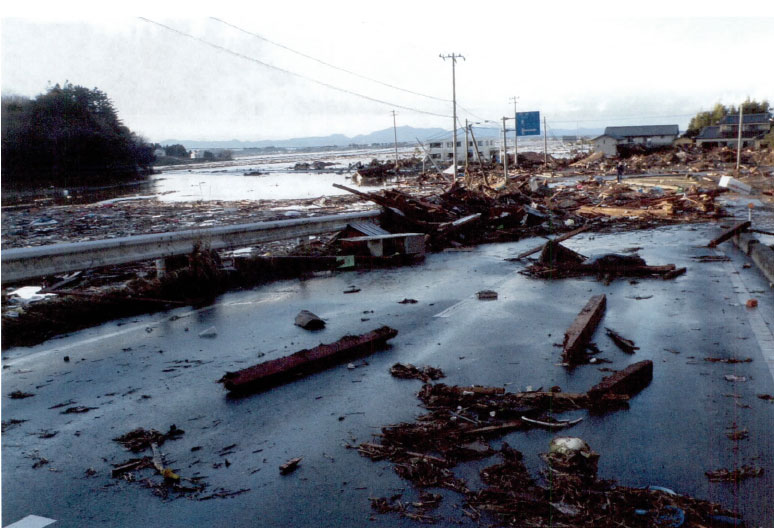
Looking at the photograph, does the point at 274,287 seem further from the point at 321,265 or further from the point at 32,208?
the point at 32,208

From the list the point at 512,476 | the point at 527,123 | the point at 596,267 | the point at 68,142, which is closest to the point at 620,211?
the point at 596,267

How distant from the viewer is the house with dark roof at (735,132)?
10131 centimetres

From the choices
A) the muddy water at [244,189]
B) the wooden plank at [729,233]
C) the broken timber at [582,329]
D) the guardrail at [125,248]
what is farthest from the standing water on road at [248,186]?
the broken timber at [582,329]

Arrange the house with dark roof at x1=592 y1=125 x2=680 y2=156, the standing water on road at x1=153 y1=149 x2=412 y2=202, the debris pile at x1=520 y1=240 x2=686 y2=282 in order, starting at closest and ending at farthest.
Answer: the debris pile at x1=520 y1=240 x2=686 y2=282 → the standing water on road at x1=153 y1=149 x2=412 y2=202 → the house with dark roof at x1=592 y1=125 x2=680 y2=156

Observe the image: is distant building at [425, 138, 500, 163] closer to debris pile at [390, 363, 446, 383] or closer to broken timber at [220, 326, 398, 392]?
broken timber at [220, 326, 398, 392]

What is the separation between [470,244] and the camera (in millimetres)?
17969

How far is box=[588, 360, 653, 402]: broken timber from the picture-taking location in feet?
18.7

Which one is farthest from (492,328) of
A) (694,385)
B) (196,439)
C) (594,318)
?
(196,439)

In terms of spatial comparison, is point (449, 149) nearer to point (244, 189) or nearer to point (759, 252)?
point (244, 189)

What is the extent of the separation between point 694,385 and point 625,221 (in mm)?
18427

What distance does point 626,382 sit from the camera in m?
5.88

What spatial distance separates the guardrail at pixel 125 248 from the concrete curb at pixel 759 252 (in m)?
10.7

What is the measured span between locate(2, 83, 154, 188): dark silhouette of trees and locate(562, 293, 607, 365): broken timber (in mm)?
38949

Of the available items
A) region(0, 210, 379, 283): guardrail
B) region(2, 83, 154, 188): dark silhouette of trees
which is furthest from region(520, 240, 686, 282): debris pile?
region(2, 83, 154, 188): dark silhouette of trees
